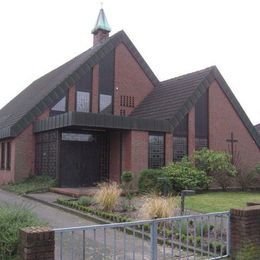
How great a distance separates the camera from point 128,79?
97.3 feet

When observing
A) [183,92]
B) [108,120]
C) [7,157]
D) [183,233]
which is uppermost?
[183,92]

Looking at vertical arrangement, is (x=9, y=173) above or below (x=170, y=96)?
below

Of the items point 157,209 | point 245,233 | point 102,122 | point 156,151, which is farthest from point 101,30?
point 245,233

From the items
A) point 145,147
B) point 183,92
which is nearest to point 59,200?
point 145,147

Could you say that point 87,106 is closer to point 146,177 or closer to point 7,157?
point 7,157

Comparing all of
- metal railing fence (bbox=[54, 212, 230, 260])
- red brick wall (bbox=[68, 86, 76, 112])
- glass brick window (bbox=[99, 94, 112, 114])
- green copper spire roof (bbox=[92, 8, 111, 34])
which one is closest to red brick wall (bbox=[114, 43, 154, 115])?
glass brick window (bbox=[99, 94, 112, 114])

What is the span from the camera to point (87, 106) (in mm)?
27031

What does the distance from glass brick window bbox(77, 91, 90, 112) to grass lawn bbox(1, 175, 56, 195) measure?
511 centimetres

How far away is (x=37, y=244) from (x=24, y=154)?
19801 millimetres

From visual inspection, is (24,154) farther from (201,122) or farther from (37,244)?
(37,244)

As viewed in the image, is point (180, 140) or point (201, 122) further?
point (201, 122)

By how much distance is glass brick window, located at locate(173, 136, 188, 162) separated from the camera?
80.0 feet

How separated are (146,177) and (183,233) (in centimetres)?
1105

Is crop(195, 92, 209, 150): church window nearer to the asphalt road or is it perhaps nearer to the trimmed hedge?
the trimmed hedge
